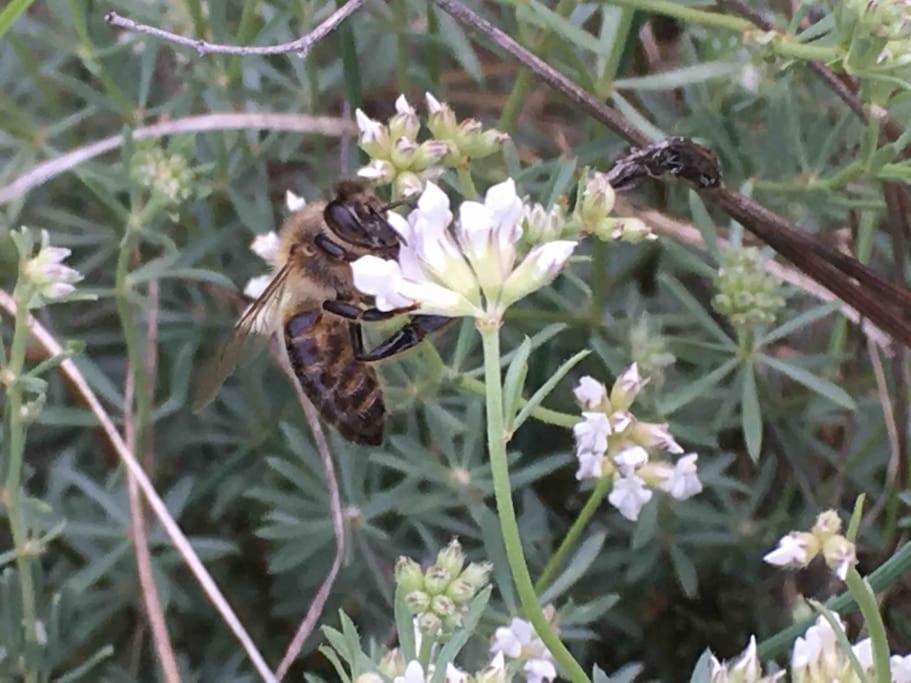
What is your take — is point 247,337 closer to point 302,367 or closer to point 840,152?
point 302,367

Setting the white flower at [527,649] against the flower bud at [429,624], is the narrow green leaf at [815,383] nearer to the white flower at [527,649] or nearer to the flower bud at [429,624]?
the white flower at [527,649]

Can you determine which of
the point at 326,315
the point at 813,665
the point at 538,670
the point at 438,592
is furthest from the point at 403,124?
the point at 813,665

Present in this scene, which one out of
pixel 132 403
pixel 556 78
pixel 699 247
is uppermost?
pixel 556 78

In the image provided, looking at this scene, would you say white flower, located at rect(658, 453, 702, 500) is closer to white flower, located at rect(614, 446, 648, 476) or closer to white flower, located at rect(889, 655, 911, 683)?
white flower, located at rect(614, 446, 648, 476)

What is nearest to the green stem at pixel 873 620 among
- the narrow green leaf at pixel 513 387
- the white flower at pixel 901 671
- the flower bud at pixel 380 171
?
the white flower at pixel 901 671

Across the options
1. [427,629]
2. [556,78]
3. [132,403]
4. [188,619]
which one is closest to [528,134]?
[556,78]

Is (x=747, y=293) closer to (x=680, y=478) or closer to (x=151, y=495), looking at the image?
(x=680, y=478)
